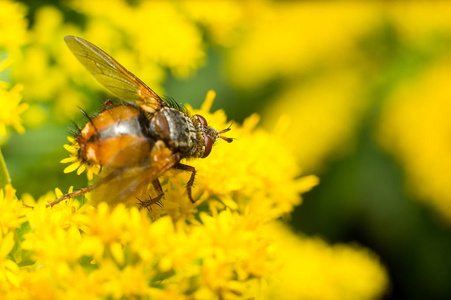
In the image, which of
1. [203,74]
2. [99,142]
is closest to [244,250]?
[99,142]

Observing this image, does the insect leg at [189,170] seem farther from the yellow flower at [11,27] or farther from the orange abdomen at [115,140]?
the yellow flower at [11,27]

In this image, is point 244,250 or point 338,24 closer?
point 244,250

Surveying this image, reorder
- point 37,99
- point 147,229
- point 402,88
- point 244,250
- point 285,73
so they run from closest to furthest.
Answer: point 147,229 < point 244,250 < point 37,99 < point 402,88 < point 285,73

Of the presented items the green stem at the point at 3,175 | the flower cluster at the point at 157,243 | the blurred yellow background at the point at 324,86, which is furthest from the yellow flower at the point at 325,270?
the green stem at the point at 3,175

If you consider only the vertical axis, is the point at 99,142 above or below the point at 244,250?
above

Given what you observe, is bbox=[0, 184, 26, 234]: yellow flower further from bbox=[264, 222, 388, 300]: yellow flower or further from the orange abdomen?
bbox=[264, 222, 388, 300]: yellow flower

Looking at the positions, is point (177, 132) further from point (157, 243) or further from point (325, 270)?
point (325, 270)

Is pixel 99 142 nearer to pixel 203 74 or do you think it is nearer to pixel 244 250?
pixel 244 250

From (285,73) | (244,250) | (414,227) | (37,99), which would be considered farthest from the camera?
(285,73)

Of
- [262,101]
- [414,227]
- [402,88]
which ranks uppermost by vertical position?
[402,88]
